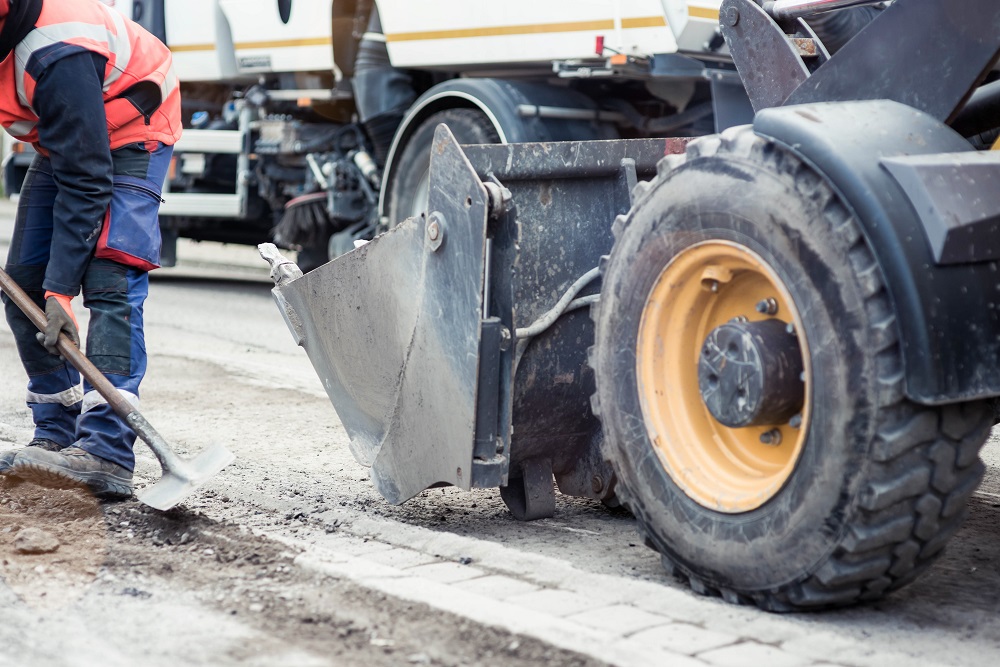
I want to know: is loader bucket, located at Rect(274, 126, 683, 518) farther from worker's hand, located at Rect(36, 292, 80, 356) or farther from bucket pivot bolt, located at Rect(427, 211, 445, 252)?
worker's hand, located at Rect(36, 292, 80, 356)

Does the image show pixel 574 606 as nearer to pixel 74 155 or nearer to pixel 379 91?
pixel 74 155

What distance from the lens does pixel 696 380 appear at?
2.95 meters

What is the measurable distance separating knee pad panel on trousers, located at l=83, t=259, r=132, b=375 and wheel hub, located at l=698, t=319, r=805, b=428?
6.42ft

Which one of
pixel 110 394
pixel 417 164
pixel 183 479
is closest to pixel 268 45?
pixel 417 164

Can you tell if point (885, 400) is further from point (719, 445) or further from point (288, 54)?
point (288, 54)

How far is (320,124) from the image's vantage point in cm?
923

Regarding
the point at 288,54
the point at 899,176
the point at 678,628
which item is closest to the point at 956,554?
the point at 678,628

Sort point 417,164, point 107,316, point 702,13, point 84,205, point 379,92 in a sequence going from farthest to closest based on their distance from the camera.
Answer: point 379,92 < point 417,164 < point 702,13 < point 107,316 < point 84,205

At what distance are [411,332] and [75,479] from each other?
115 centimetres

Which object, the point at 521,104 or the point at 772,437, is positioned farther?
the point at 521,104

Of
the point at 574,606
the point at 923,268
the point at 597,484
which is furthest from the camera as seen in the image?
the point at 597,484

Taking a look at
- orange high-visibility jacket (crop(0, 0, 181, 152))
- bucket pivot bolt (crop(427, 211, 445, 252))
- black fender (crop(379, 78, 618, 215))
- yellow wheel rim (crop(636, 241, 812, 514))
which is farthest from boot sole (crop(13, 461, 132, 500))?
black fender (crop(379, 78, 618, 215))

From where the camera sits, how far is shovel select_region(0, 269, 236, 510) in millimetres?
3613

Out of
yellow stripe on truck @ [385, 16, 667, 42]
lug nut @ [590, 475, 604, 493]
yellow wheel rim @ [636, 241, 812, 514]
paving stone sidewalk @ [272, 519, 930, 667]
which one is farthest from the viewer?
yellow stripe on truck @ [385, 16, 667, 42]
